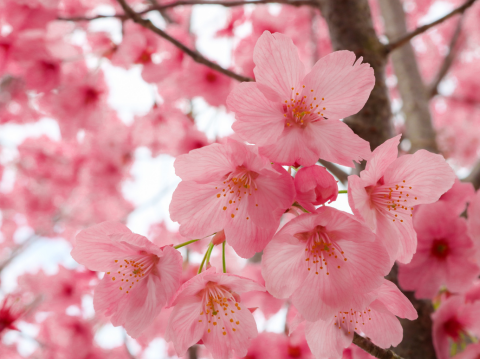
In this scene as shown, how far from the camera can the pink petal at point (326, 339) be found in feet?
2.19

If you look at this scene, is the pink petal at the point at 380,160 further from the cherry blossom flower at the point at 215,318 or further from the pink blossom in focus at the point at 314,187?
the cherry blossom flower at the point at 215,318

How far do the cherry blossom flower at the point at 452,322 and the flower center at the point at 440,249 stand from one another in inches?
4.5

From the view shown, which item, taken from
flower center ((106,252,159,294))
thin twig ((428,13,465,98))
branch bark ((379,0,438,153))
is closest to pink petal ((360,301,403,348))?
flower center ((106,252,159,294))

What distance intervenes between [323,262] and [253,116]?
0.29 meters

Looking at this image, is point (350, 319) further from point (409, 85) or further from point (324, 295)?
point (409, 85)

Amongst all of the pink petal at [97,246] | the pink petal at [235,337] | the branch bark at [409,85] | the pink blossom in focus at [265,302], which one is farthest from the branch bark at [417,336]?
the branch bark at [409,85]

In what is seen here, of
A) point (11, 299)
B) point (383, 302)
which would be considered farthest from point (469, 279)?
point (11, 299)

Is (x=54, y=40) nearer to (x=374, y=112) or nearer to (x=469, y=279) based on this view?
(x=374, y=112)

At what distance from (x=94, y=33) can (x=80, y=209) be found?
2.72 meters

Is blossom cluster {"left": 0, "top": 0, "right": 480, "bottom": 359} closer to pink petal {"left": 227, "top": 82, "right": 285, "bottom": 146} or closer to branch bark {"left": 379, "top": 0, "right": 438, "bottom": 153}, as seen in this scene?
pink petal {"left": 227, "top": 82, "right": 285, "bottom": 146}

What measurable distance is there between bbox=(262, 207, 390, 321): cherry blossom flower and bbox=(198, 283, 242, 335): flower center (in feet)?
0.38

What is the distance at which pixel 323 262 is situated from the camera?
0.64 m

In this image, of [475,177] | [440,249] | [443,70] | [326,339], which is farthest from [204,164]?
[443,70]

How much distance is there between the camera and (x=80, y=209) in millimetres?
4023
